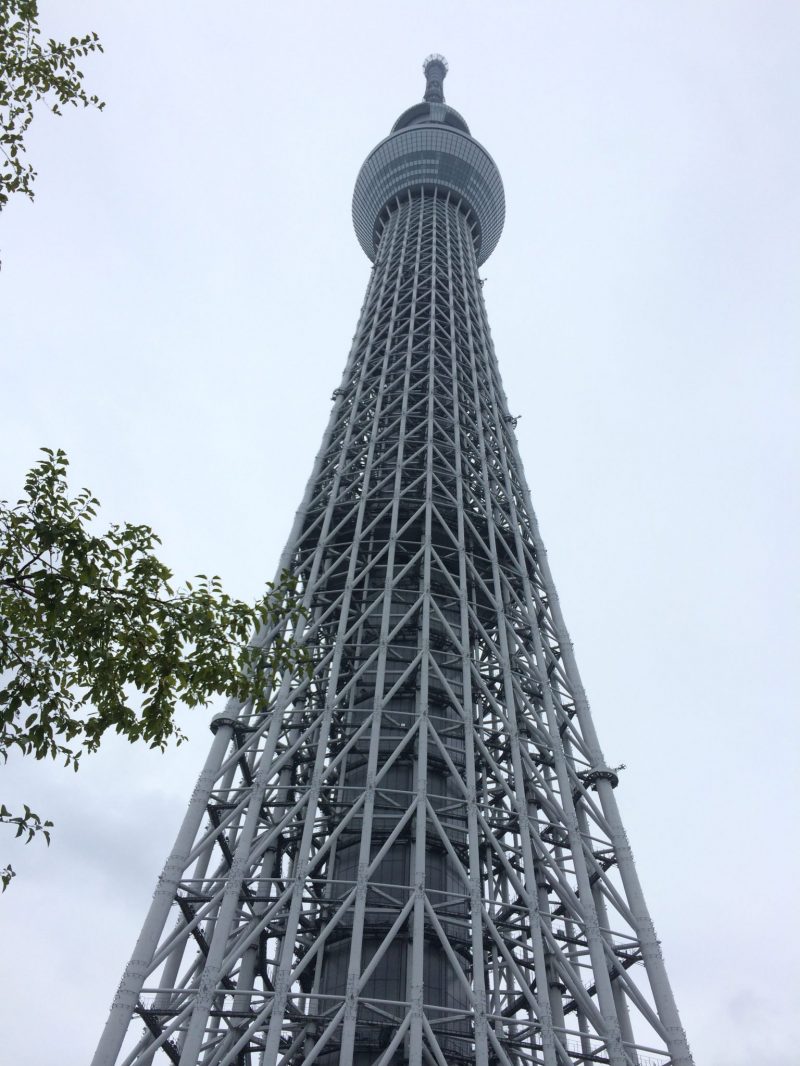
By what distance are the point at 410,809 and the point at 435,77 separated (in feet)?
276

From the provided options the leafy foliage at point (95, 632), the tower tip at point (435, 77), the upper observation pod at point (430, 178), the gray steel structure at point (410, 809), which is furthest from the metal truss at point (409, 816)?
the tower tip at point (435, 77)

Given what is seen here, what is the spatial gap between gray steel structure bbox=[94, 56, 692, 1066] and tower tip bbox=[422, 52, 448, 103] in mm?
45468

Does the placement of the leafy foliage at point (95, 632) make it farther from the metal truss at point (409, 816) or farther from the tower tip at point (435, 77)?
the tower tip at point (435, 77)

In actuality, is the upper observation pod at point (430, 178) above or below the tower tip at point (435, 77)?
below

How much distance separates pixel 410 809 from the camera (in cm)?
2864

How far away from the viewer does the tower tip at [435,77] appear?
290ft

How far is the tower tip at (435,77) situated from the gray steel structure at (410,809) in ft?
149

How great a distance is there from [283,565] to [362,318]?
25.1m

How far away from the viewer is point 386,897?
2756cm

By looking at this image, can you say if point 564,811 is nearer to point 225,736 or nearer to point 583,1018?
point 583,1018

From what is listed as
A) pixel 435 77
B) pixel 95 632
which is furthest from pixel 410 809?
pixel 435 77

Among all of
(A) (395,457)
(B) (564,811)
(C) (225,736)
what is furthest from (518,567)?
(C) (225,736)

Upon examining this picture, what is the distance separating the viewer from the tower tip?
290 feet

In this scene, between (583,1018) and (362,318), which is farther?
(362,318)
